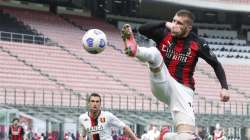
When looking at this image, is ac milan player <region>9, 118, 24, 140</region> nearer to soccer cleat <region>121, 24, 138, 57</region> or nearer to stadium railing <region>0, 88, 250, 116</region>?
stadium railing <region>0, 88, 250, 116</region>

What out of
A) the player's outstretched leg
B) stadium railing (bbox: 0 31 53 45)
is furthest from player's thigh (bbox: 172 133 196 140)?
stadium railing (bbox: 0 31 53 45)

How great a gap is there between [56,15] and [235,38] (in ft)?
47.2

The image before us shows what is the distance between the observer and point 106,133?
408 inches

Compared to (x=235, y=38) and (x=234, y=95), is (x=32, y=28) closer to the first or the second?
(x=234, y=95)

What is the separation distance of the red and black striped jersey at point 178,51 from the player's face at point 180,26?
0.16 m

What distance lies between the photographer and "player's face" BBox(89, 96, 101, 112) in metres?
10.2

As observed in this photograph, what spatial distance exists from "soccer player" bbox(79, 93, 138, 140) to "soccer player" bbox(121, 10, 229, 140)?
203 centimetres

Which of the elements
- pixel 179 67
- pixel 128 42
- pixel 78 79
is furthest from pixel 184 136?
pixel 78 79

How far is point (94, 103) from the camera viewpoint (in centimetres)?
1027

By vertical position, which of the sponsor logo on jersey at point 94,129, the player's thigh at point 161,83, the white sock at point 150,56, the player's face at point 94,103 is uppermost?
the white sock at point 150,56

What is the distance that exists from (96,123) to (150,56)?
3061 mm

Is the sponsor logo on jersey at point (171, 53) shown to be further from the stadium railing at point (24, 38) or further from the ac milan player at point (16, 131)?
the stadium railing at point (24, 38)

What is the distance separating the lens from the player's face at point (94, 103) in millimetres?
10195

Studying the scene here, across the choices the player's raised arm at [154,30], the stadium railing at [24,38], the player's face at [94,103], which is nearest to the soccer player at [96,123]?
the player's face at [94,103]
